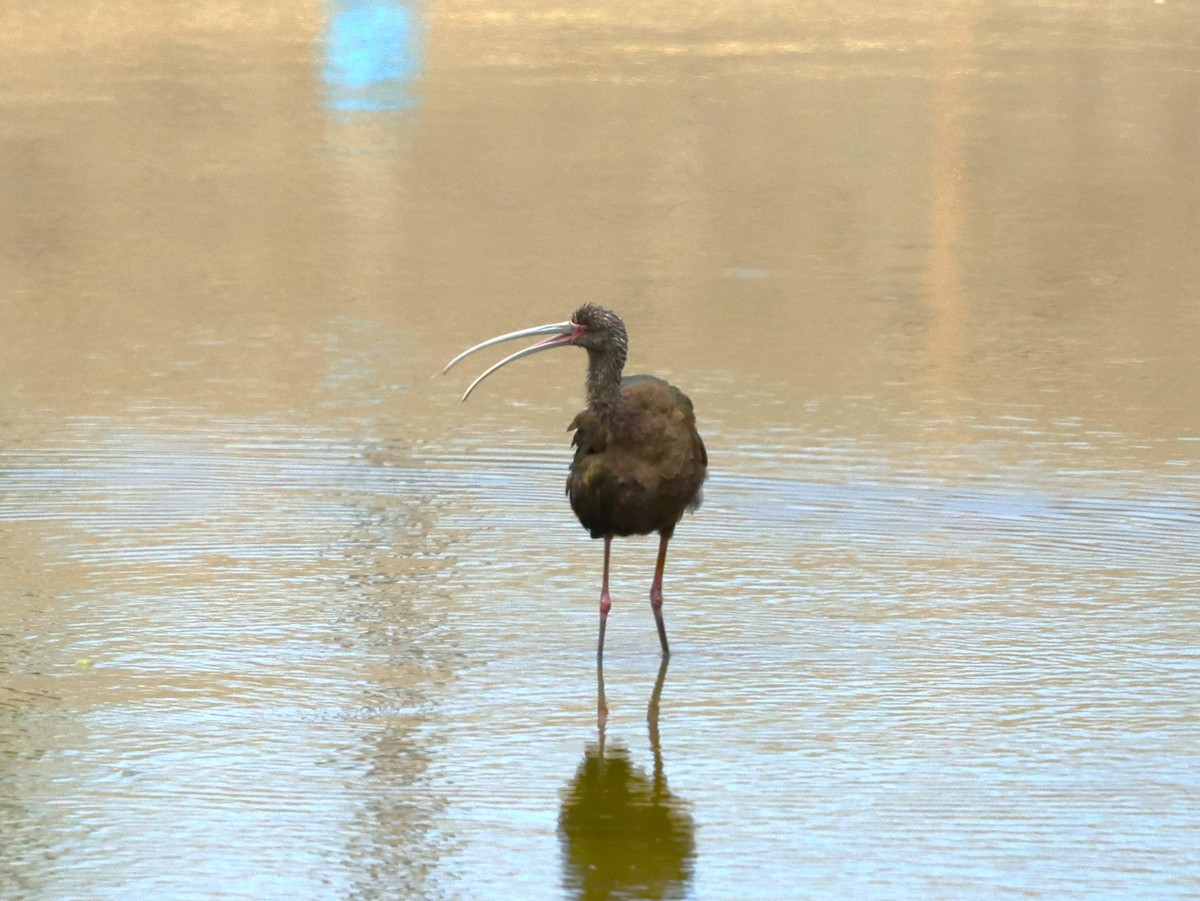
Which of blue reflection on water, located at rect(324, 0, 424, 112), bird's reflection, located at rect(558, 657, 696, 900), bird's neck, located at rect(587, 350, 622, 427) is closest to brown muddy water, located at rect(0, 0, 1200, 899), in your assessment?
bird's reflection, located at rect(558, 657, 696, 900)

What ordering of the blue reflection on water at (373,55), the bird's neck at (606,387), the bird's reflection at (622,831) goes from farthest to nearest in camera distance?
1. the blue reflection on water at (373,55)
2. the bird's neck at (606,387)
3. the bird's reflection at (622,831)

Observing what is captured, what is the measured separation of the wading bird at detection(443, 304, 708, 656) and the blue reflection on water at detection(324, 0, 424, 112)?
14.7 metres

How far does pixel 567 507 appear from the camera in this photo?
1036cm

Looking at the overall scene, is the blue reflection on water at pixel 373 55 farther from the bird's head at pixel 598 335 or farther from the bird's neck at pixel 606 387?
the bird's neck at pixel 606 387

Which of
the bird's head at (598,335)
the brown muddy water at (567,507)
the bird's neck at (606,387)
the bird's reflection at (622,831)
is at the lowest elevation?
the brown muddy water at (567,507)

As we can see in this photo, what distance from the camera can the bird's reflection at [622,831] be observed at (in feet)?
20.6

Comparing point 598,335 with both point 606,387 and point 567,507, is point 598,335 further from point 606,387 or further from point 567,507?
point 567,507

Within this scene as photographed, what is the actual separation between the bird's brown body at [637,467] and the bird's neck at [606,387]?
0.02 meters

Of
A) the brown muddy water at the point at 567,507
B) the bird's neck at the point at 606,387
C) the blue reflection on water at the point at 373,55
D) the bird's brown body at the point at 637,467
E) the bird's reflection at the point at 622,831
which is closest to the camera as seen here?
the bird's reflection at the point at 622,831

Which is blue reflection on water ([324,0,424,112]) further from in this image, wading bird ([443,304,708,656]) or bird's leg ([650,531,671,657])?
bird's leg ([650,531,671,657])

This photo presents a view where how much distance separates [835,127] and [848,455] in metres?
10.5

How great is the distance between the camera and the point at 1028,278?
1605cm

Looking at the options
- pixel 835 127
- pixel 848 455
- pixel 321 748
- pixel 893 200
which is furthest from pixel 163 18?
pixel 321 748

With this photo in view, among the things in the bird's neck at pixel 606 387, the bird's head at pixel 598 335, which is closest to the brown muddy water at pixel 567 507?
the bird's neck at pixel 606 387
